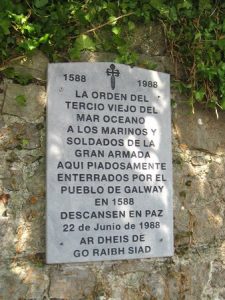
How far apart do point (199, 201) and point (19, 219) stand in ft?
3.02

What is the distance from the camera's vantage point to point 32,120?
2.00m

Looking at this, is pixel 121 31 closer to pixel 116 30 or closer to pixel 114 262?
pixel 116 30

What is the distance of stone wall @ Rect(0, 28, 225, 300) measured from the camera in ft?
6.30

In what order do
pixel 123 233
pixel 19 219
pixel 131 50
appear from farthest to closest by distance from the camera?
1. pixel 131 50
2. pixel 123 233
3. pixel 19 219

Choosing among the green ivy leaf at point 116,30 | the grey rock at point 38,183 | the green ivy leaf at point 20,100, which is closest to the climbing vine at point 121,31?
the green ivy leaf at point 116,30

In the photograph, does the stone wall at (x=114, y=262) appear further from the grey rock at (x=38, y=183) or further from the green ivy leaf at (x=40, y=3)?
the green ivy leaf at (x=40, y=3)

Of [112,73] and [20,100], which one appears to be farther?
[112,73]

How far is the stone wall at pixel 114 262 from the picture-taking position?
6.30ft

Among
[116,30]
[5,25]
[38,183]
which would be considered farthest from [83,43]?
[38,183]

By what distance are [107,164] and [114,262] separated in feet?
1.50

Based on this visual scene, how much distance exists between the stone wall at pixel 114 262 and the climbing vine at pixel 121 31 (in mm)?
67

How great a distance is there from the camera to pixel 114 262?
6.74 ft

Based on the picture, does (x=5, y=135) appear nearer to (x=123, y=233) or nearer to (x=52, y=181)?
(x=52, y=181)

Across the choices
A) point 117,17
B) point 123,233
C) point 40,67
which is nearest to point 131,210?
point 123,233
